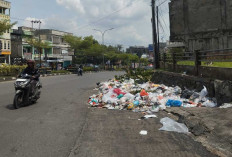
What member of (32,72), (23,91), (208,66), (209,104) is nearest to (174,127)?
(209,104)

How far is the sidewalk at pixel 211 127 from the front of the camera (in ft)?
14.6

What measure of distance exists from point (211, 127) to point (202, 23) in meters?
26.2

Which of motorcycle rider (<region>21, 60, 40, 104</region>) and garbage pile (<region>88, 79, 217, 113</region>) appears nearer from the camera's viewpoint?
garbage pile (<region>88, 79, 217, 113</region>)

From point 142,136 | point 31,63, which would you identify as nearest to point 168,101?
point 142,136

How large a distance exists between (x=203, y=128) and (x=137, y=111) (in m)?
2.66

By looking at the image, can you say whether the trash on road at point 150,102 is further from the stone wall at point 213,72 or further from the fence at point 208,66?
the fence at point 208,66

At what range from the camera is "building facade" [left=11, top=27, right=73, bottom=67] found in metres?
53.9

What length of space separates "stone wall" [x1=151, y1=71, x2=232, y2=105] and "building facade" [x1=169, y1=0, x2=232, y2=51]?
50.9 feet

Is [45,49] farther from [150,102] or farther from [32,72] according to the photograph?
[150,102]

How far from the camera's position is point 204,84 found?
30.9 feet

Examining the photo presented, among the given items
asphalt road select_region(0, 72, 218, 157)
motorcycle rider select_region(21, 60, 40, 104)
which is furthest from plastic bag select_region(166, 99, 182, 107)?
motorcycle rider select_region(21, 60, 40, 104)

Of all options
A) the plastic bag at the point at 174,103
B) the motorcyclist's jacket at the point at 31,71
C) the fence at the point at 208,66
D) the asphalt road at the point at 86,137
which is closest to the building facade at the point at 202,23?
the fence at the point at 208,66

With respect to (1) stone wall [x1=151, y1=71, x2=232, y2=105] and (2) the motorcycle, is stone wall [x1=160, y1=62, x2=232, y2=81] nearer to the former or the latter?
(1) stone wall [x1=151, y1=71, x2=232, y2=105]

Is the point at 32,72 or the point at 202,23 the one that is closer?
the point at 32,72
